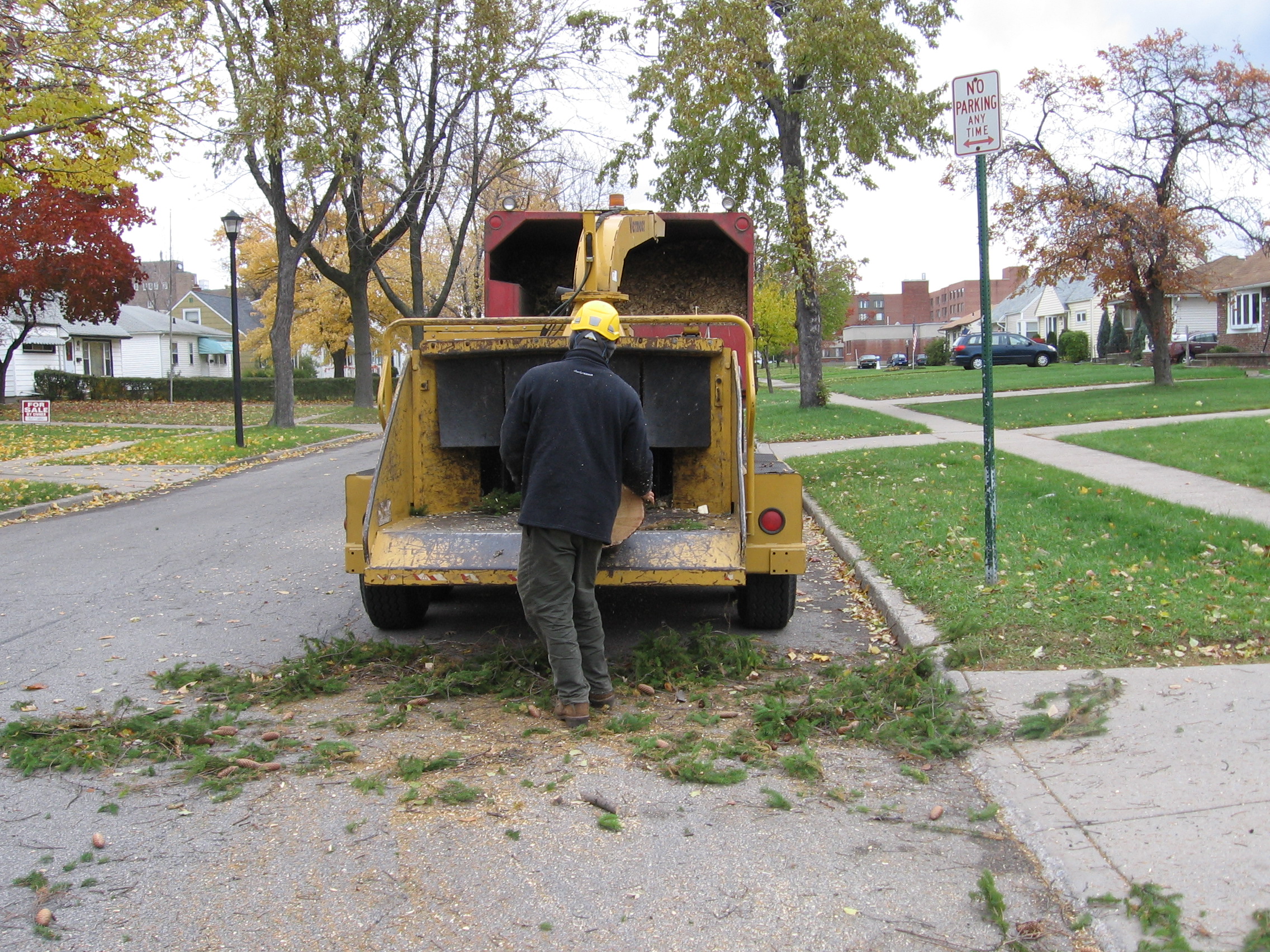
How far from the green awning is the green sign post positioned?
2491 inches

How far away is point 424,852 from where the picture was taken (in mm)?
Answer: 3502

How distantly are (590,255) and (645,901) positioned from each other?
17.6ft

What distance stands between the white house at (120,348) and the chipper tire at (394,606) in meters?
38.0

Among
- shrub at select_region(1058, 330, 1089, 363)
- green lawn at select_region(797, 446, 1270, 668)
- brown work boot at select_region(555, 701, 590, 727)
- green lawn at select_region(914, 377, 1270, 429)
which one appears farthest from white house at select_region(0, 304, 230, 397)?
shrub at select_region(1058, 330, 1089, 363)

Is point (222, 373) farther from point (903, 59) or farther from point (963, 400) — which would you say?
point (903, 59)

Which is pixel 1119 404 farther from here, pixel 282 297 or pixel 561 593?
pixel 561 593

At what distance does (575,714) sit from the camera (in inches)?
186

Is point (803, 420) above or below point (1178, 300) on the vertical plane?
below

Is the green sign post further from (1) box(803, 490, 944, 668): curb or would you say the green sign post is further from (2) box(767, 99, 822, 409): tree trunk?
(2) box(767, 99, 822, 409): tree trunk

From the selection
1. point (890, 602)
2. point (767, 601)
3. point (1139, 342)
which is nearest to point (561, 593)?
point (767, 601)

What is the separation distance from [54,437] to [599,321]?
71.5 ft

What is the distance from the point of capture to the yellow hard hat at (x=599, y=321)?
4836mm

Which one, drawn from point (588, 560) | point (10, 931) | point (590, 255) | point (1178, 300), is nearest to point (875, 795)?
point (588, 560)

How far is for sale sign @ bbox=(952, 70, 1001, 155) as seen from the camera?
6355 mm
